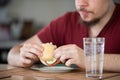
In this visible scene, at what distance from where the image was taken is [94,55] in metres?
1.28

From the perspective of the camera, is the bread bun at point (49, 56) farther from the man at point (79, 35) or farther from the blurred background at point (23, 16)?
the blurred background at point (23, 16)

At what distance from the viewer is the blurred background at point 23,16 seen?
3.93 m

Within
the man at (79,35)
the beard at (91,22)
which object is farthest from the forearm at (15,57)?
the beard at (91,22)

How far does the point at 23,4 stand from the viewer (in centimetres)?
407

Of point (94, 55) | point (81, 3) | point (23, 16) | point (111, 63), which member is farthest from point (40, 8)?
point (94, 55)

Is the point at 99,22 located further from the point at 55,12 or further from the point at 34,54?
the point at 55,12

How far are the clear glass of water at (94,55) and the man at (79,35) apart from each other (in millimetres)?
152

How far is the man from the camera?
4.76 feet

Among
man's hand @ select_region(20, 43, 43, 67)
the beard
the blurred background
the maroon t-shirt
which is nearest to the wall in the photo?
the blurred background

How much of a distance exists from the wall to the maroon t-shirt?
1.87m

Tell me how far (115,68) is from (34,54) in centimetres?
39

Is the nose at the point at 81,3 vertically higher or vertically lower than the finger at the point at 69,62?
higher

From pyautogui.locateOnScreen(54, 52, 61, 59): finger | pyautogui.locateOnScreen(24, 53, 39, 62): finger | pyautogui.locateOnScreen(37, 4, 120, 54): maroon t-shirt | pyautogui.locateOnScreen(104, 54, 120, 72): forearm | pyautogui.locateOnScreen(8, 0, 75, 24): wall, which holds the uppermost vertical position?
pyautogui.locateOnScreen(8, 0, 75, 24): wall

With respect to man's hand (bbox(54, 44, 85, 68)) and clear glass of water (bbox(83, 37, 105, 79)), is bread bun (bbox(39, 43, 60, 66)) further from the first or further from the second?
clear glass of water (bbox(83, 37, 105, 79))
